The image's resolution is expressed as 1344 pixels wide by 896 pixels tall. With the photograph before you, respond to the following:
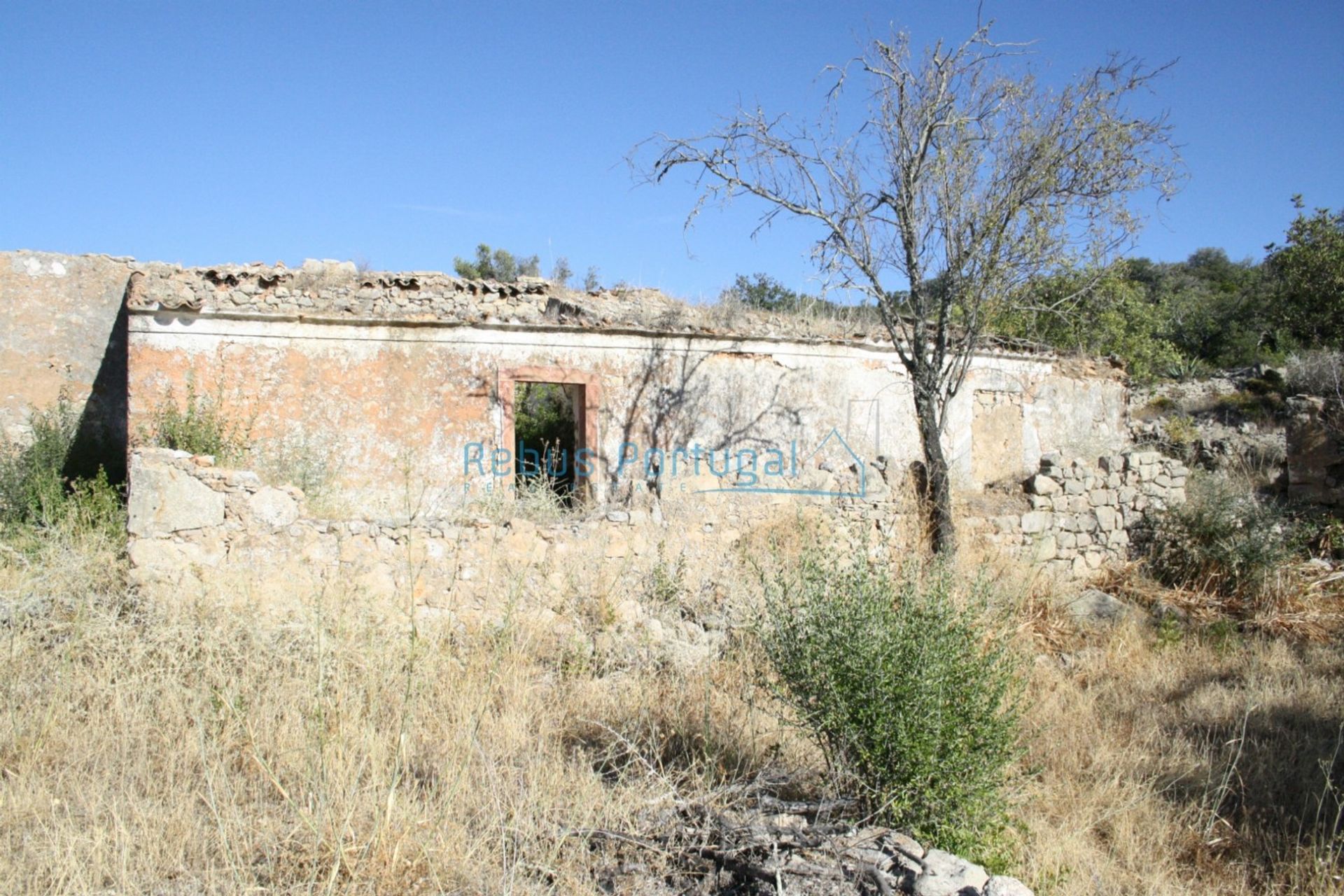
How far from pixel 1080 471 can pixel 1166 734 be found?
4540 mm

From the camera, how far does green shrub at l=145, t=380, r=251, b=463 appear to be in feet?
26.0

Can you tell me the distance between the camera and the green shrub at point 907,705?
3.28m

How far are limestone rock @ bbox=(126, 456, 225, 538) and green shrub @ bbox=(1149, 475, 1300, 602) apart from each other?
8.54 m

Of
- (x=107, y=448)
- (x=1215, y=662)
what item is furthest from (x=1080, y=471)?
(x=107, y=448)

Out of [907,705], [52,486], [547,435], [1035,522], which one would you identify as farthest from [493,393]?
[907,705]

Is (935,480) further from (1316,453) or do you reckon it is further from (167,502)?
(167,502)

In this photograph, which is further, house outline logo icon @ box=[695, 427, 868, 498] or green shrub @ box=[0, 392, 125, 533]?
house outline logo icon @ box=[695, 427, 868, 498]

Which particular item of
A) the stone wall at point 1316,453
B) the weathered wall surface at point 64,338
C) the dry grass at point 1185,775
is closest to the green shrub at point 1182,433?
the stone wall at point 1316,453

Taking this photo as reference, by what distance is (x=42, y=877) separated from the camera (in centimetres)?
275

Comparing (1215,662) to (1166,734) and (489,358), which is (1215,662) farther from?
(489,358)

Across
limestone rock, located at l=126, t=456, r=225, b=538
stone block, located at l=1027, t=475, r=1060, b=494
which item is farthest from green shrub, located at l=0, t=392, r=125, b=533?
stone block, located at l=1027, t=475, r=1060, b=494

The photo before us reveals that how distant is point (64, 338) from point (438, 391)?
523cm

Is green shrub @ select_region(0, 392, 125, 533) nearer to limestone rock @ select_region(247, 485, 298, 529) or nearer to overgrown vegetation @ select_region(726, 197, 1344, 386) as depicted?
limestone rock @ select_region(247, 485, 298, 529)

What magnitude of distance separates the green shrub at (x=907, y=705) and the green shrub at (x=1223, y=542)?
542 cm
